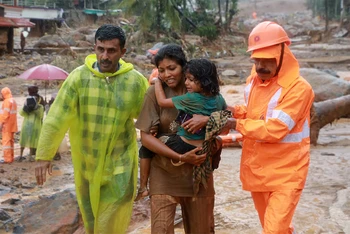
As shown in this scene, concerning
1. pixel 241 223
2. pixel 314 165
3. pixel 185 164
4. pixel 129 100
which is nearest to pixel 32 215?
pixel 241 223

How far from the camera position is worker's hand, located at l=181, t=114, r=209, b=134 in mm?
3406

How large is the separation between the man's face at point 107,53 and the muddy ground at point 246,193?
188cm

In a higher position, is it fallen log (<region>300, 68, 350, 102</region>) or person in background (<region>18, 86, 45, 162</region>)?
fallen log (<region>300, 68, 350, 102</region>)

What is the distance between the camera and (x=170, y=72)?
11.6 feet

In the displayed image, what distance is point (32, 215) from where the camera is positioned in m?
5.84

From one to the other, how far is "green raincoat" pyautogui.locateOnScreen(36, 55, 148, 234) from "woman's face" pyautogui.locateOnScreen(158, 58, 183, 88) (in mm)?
469

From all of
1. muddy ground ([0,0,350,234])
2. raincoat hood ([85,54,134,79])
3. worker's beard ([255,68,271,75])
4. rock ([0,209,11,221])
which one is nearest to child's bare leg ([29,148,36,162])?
muddy ground ([0,0,350,234])

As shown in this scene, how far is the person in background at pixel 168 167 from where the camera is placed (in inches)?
139

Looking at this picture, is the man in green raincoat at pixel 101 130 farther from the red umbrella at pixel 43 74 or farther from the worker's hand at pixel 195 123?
the red umbrella at pixel 43 74

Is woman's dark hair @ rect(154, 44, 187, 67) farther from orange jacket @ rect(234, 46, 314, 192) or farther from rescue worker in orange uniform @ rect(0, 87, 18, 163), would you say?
rescue worker in orange uniform @ rect(0, 87, 18, 163)

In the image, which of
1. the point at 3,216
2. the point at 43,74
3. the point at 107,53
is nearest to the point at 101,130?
the point at 107,53

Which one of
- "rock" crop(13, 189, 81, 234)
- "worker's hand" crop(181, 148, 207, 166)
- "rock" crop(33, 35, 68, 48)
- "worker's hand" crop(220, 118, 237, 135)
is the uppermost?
"rock" crop(33, 35, 68, 48)

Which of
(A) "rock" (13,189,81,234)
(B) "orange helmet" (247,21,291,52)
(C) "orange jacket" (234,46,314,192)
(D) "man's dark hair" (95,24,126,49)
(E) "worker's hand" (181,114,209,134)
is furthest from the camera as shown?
(A) "rock" (13,189,81,234)

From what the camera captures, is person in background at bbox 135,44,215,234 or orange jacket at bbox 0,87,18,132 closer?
person in background at bbox 135,44,215,234
